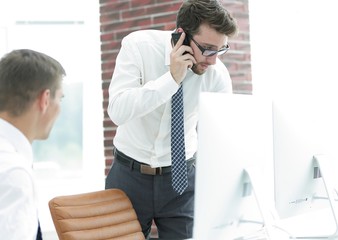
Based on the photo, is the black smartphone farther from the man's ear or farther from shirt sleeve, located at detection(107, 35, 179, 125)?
the man's ear

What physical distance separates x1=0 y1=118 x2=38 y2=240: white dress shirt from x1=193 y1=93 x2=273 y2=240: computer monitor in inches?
19.6

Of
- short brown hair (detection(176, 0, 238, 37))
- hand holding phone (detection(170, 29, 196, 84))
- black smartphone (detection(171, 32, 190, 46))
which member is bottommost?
hand holding phone (detection(170, 29, 196, 84))

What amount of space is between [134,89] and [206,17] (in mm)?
453

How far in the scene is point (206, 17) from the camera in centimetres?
271

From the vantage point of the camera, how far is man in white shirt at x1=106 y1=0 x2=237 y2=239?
106 inches

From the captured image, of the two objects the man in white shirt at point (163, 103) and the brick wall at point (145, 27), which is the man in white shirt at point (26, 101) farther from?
the brick wall at point (145, 27)

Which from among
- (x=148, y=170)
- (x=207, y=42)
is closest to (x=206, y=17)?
(x=207, y=42)

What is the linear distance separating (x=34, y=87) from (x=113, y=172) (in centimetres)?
118

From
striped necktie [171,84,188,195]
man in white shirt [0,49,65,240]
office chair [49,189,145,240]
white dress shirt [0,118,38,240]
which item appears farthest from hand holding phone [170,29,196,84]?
white dress shirt [0,118,38,240]

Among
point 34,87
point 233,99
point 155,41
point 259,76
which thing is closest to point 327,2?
point 259,76

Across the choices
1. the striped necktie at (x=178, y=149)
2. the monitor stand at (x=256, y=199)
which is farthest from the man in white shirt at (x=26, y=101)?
the striped necktie at (x=178, y=149)

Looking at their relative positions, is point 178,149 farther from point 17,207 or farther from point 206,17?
point 17,207

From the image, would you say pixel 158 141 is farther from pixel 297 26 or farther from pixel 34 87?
pixel 297 26

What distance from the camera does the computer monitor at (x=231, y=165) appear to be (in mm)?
1829
